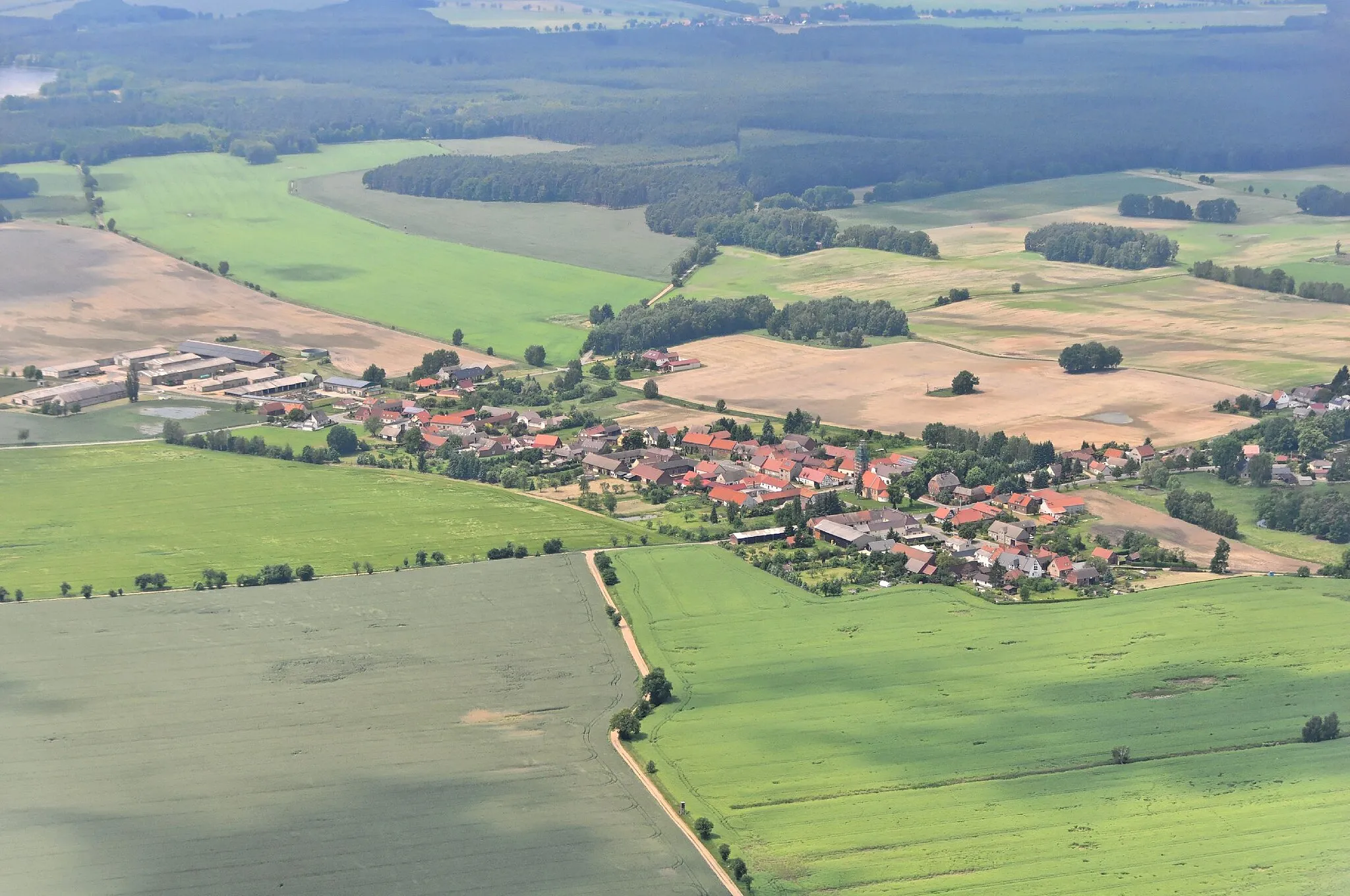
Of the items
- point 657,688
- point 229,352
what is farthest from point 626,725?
point 229,352

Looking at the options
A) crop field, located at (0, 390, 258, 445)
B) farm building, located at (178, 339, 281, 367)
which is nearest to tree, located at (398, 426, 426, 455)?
crop field, located at (0, 390, 258, 445)

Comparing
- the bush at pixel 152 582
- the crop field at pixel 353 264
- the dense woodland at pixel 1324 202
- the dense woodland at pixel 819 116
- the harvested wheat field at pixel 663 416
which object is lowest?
the bush at pixel 152 582

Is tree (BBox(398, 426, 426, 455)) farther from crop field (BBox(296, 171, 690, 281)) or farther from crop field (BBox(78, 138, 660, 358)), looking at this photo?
crop field (BBox(296, 171, 690, 281))

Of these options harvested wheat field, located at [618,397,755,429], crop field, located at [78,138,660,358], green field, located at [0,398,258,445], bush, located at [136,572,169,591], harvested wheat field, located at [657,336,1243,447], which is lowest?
bush, located at [136,572,169,591]

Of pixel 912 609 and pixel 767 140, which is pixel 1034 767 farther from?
pixel 767 140

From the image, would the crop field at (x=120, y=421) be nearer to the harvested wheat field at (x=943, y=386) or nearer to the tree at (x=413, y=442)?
the tree at (x=413, y=442)

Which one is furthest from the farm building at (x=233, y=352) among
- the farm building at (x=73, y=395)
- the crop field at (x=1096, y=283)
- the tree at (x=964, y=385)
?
the tree at (x=964, y=385)
